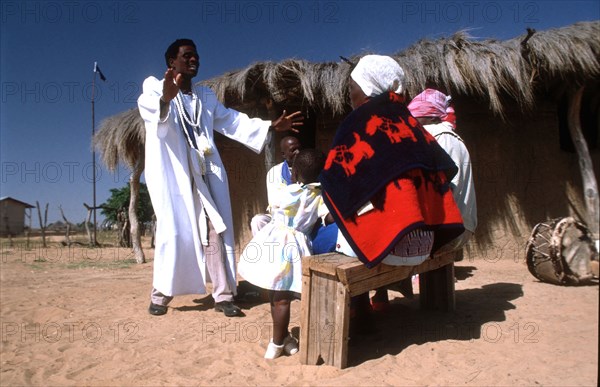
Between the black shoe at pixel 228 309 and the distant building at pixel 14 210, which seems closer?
the black shoe at pixel 228 309

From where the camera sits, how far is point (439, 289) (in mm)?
3256

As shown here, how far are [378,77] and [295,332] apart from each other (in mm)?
1807

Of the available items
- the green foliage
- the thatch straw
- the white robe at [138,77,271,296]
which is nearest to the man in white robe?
the white robe at [138,77,271,296]

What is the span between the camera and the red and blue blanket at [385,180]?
2242 mm

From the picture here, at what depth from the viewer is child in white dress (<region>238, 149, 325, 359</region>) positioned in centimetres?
254

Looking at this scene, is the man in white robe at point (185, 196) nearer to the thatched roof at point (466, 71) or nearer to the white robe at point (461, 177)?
the white robe at point (461, 177)

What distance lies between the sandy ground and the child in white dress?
0.20m

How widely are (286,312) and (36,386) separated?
1415 millimetres

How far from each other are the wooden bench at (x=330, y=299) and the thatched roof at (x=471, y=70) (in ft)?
12.7

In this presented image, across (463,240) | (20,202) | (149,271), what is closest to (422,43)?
(463,240)

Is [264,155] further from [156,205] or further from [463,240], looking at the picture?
[463,240]

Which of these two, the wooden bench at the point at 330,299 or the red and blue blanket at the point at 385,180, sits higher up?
the red and blue blanket at the point at 385,180

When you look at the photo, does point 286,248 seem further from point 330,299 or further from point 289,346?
point 289,346

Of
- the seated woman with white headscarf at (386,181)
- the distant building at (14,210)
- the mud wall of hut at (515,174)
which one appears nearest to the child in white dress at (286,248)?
the seated woman with white headscarf at (386,181)
